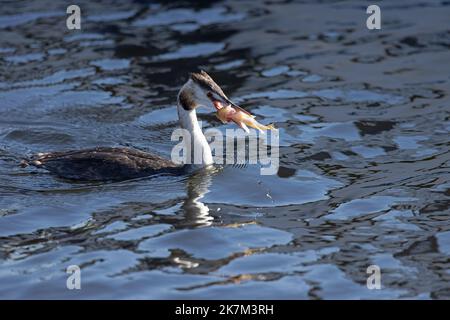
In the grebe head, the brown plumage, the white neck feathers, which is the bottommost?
the brown plumage

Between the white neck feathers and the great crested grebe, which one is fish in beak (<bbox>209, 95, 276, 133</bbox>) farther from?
the white neck feathers

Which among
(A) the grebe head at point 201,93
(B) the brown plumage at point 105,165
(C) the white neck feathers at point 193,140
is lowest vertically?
(B) the brown plumage at point 105,165

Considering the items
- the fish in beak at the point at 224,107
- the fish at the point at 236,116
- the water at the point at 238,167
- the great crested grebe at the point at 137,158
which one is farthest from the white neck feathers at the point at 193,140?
the fish at the point at 236,116

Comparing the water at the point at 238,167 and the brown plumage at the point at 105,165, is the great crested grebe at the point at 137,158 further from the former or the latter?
the water at the point at 238,167

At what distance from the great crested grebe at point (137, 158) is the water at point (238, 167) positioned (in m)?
0.17

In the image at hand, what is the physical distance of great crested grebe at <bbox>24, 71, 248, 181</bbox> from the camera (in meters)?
12.6

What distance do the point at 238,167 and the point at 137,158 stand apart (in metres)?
1.35

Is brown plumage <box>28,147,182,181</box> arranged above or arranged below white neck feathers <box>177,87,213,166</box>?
below

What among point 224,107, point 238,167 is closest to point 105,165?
point 224,107

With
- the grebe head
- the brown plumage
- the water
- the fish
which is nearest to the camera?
the water

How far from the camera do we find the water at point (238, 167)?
1020 centimetres

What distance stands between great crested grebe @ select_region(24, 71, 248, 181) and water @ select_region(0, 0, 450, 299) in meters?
0.17

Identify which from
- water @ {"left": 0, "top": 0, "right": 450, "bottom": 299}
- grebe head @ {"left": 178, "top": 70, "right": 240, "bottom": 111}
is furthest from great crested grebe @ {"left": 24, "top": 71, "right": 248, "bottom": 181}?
water @ {"left": 0, "top": 0, "right": 450, "bottom": 299}
